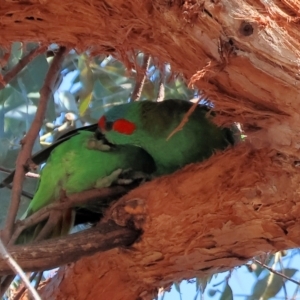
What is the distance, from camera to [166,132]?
3.79 ft

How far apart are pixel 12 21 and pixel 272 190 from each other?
0.50m

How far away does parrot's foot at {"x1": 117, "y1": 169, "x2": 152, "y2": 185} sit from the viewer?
1159 mm

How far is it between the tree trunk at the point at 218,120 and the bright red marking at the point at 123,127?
177 millimetres

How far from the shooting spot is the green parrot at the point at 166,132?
113cm

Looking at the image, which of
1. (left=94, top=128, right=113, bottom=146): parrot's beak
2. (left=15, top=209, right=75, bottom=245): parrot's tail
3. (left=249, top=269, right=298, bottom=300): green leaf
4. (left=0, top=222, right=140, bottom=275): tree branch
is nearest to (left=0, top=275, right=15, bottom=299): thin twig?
(left=15, top=209, right=75, bottom=245): parrot's tail

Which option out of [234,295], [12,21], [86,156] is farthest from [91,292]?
[234,295]

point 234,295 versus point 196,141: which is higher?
point 196,141

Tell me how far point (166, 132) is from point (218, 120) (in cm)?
25

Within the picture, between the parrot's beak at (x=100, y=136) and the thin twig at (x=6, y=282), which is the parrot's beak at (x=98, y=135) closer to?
the parrot's beak at (x=100, y=136)

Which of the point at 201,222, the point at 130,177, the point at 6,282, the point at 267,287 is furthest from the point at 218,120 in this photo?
the point at 267,287

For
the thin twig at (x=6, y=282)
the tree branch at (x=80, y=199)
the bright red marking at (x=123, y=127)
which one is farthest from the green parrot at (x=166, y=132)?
the thin twig at (x=6, y=282)

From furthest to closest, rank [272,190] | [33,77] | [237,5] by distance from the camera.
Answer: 1. [33,77]
2. [272,190]
3. [237,5]

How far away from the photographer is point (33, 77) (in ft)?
5.29

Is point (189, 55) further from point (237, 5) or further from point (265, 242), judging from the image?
point (265, 242)
